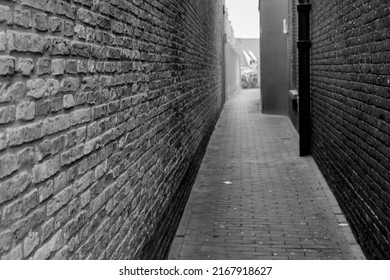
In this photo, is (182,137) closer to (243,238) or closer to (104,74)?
(243,238)

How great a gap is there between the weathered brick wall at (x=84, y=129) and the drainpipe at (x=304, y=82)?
5.21 meters

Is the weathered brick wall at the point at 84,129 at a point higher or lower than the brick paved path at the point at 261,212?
higher

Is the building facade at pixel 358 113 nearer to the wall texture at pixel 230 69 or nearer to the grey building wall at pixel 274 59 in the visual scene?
the grey building wall at pixel 274 59

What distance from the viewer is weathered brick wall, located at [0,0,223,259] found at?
1907mm

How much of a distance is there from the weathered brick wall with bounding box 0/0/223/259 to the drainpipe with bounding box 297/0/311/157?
521 cm

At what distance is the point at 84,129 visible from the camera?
2.67 metres

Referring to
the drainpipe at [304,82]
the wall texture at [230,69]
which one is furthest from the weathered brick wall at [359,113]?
the wall texture at [230,69]

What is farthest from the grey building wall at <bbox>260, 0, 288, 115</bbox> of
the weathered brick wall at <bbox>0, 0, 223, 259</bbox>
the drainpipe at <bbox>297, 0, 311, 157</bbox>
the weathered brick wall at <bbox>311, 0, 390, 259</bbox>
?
the weathered brick wall at <bbox>0, 0, 223, 259</bbox>

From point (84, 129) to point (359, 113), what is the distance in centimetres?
353

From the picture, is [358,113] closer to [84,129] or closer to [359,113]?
[359,113]

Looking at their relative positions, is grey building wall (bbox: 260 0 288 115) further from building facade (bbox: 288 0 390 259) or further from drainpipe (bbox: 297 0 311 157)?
building facade (bbox: 288 0 390 259)

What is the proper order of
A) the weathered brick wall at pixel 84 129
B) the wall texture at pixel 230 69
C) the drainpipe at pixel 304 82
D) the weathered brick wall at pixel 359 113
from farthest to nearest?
Answer: the wall texture at pixel 230 69, the drainpipe at pixel 304 82, the weathered brick wall at pixel 359 113, the weathered brick wall at pixel 84 129

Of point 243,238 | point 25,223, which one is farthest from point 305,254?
point 25,223

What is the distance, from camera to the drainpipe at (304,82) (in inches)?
385
